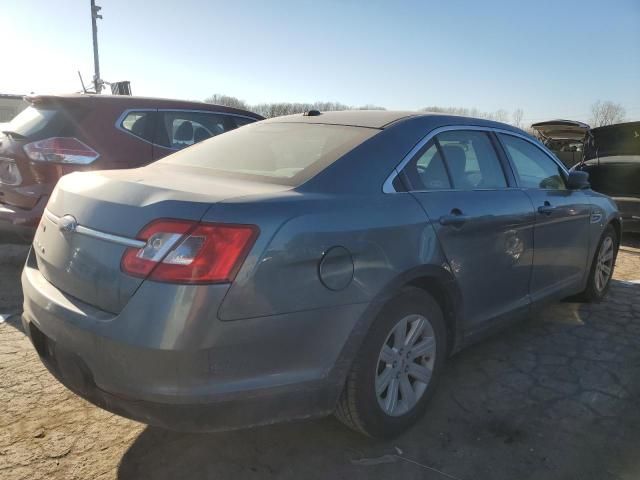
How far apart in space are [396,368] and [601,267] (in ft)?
10.1

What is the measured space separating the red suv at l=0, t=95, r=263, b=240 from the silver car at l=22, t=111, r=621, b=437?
1.87 meters

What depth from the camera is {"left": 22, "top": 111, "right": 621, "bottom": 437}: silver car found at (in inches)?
75.7

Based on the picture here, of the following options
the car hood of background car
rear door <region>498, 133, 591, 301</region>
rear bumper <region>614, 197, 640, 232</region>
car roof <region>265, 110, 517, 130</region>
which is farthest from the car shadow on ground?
the car hood of background car

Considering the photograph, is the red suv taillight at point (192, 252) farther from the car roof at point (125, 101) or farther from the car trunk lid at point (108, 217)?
the car roof at point (125, 101)

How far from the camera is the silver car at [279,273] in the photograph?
6.31 feet

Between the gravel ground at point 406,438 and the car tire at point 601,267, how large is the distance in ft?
3.89

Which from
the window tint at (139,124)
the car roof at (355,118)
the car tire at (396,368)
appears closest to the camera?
the car tire at (396,368)

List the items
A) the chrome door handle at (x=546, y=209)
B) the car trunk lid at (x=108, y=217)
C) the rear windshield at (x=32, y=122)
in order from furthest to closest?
1. the rear windshield at (x=32, y=122)
2. the chrome door handle at (x=546, y=209)
3. the car trunk lid at (x=108, y=217)

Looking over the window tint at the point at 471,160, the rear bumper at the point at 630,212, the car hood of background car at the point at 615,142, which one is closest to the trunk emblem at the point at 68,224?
the window tint at the point at 471,160

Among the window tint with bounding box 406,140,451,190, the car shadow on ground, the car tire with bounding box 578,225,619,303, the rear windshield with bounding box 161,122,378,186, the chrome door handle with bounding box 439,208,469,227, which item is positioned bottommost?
the car shadow on ground

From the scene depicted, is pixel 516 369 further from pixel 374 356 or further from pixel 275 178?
pixel 275 178

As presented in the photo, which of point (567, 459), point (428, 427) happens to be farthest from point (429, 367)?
point (567, 459)

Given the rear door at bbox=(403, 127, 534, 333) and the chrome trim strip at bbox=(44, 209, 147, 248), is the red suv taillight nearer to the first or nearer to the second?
the chrome trim strip at bbox=(44, 209, 147, 248)

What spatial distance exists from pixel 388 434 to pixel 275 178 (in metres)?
1.33
